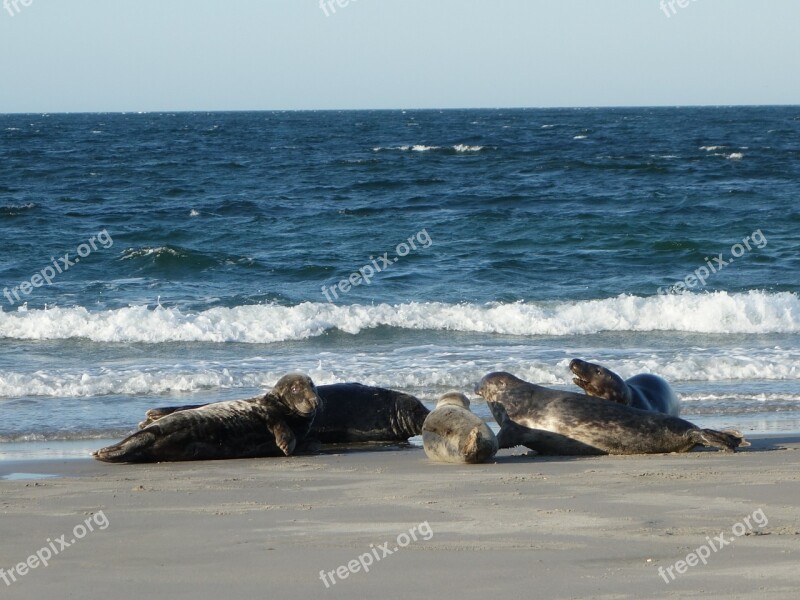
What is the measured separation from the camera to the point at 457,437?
23.7 ft

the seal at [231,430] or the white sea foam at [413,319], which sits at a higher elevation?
the seal at [231,430]

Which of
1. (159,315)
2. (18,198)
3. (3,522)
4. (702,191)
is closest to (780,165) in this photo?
(702,191)

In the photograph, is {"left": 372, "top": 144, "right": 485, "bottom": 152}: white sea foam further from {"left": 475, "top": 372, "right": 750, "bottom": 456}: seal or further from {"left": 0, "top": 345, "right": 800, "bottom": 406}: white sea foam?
{"left": 475, "top": 372, "right": 750, "bottom": 456}: seal

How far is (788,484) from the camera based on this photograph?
6125 mm

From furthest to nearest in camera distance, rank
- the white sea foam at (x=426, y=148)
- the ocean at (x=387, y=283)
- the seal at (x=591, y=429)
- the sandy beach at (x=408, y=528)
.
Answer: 1. the white sea foam at (x=426, y=148)
2. the ocean at (x=387, y=283)
3. the seal at (x=591, y=429)
4. the sandy beach at (x=408, y=528)

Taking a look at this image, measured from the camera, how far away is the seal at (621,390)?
27.2 ft

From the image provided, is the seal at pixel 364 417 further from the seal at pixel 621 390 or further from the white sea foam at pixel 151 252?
the white sea foam at pixel 151 252

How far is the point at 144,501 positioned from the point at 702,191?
2467cm

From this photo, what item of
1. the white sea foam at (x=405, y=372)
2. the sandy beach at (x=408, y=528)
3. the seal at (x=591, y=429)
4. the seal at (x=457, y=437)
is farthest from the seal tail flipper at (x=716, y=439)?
the white sea foam at (x=405, y=372)

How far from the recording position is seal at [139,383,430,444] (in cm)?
852

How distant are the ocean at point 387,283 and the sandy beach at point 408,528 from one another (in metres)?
1.99

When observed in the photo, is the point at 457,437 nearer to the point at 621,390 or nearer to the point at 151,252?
the point at 621,390

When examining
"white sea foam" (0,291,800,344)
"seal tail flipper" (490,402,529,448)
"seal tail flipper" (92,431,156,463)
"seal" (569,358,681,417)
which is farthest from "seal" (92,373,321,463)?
"white sea foam" (0,291,800,344)

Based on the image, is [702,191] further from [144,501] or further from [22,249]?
[144,501]
